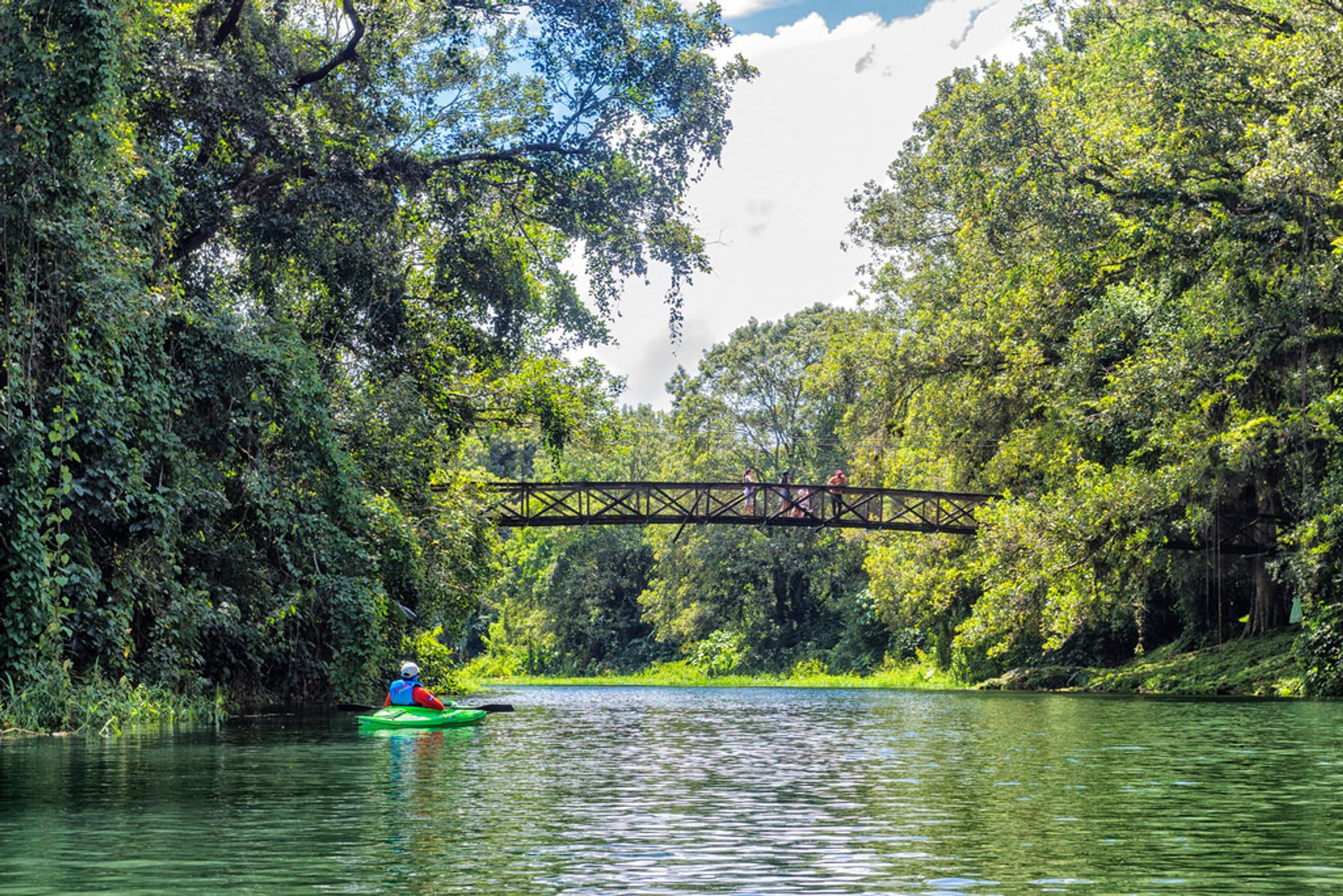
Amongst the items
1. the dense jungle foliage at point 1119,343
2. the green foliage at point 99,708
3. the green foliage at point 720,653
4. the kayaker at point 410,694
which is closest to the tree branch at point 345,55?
the kayaker at point 410,694

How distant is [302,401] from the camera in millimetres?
21031

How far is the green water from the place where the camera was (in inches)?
282

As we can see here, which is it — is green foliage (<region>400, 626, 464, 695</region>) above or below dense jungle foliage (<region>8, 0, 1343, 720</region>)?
below

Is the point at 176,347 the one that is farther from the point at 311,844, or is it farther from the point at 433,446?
the point at 311,844

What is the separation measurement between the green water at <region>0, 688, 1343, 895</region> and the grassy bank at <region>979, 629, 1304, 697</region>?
12.6 metres

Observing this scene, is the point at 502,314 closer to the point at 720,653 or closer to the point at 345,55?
the point at 345,55

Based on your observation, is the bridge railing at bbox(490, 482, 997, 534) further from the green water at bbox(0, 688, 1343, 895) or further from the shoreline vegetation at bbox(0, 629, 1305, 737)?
the green water at bbox(0, 688, 1343, 895)

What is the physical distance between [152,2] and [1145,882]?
17747 mm

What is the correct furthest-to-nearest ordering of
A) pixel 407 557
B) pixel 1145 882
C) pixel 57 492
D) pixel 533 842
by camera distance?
pixel 407 557
pixel 57 492
pixel 533 842
pixel 1145 882

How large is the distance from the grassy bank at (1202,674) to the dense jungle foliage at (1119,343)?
1.07 metres

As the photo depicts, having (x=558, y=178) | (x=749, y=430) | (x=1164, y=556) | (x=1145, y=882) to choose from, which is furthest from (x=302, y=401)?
(x=749, y=430)

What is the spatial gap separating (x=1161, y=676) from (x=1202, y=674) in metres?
1.64

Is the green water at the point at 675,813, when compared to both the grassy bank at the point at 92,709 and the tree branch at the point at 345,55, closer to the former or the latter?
the grassy bank at the point at 92,709

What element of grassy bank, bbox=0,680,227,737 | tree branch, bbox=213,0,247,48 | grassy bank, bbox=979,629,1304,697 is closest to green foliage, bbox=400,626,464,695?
grassy bank, bbox=0,680,227,737
